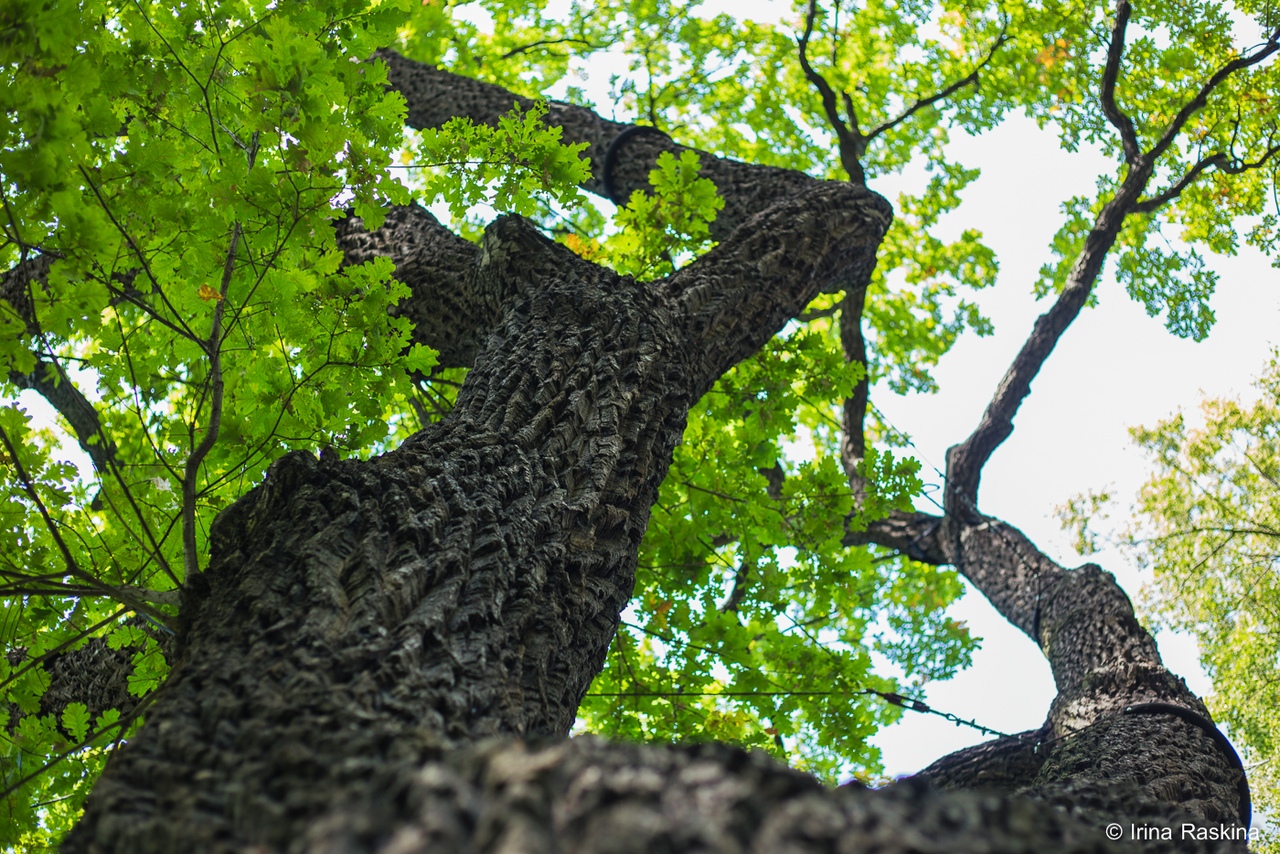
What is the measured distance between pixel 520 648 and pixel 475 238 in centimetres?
718

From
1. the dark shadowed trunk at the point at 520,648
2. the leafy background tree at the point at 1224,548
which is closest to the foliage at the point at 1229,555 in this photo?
the leafy background tree at the point at 1224,548

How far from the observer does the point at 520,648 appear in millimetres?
1933

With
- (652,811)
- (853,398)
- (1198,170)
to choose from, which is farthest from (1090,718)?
(1198,170)

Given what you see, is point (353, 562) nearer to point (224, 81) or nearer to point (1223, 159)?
point (224, 81)

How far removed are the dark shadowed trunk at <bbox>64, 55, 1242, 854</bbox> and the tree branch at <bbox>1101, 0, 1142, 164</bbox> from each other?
15.0 feet

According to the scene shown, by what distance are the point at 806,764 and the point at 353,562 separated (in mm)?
7241

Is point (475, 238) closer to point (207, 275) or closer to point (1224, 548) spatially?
point (207, 275)

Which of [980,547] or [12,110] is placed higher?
[980,547]

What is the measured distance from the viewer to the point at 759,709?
16.2ft

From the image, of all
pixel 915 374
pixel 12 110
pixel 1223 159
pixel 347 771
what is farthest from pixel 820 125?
pixel 347 771

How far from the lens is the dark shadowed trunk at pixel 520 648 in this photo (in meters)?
0.96

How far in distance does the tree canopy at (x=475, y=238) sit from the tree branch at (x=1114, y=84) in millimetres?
47

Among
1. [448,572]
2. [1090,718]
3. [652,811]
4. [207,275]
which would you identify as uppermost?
[207,275]

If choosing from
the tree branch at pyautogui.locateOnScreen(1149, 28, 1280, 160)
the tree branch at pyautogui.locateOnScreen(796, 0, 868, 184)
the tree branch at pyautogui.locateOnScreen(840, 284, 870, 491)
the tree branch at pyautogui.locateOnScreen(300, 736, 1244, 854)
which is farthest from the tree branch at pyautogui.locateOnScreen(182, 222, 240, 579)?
the tree branch at pyautogui.locateOnScreen(1149, 28, 1280, 160)
